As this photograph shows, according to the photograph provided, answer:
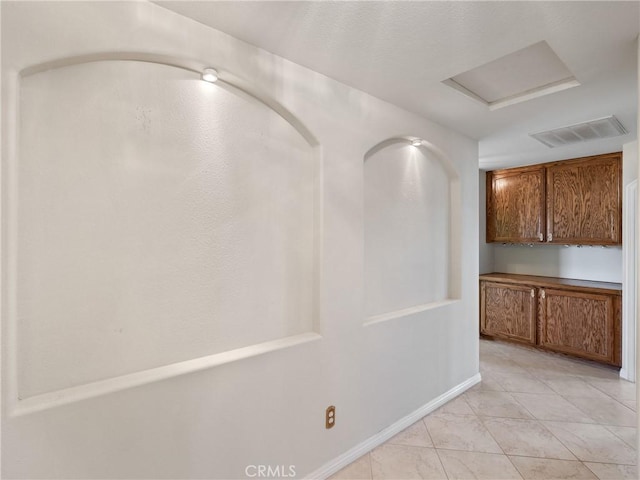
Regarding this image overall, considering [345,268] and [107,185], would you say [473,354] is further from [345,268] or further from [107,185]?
[107,185]

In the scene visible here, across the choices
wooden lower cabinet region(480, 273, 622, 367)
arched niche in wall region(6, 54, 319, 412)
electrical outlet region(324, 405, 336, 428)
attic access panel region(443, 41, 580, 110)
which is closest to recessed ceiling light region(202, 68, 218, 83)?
arched niche in wall region(6, 54, 319, 412)

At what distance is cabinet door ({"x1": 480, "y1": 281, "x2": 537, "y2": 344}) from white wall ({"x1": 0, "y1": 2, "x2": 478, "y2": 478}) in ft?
9.30

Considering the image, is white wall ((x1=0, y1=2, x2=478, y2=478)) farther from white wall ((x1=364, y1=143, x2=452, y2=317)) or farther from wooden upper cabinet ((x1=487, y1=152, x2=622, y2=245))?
wooden upper cabinet ((x1=487, y1=152, x2=622, y2=245))

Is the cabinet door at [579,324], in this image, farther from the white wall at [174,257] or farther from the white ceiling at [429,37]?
the white wall at [174,257]

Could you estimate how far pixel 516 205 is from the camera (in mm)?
4469

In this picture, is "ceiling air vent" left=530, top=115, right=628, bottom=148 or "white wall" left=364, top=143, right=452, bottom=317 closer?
"white wall" left=364, top=143, right=452, bottom=317

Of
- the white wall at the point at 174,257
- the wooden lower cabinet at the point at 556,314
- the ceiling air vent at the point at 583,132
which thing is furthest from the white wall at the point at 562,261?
the white wall at the point at 174,257

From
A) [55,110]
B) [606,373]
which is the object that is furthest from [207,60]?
[606,373]

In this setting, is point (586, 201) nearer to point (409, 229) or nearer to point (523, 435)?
point (409, 229)

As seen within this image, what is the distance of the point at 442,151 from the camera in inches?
113

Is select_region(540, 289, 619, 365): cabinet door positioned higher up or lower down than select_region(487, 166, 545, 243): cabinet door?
lower down

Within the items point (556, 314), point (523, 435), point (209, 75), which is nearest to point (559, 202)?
point (556, 314)

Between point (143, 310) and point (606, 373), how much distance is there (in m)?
4.46

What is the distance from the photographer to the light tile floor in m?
2.01
